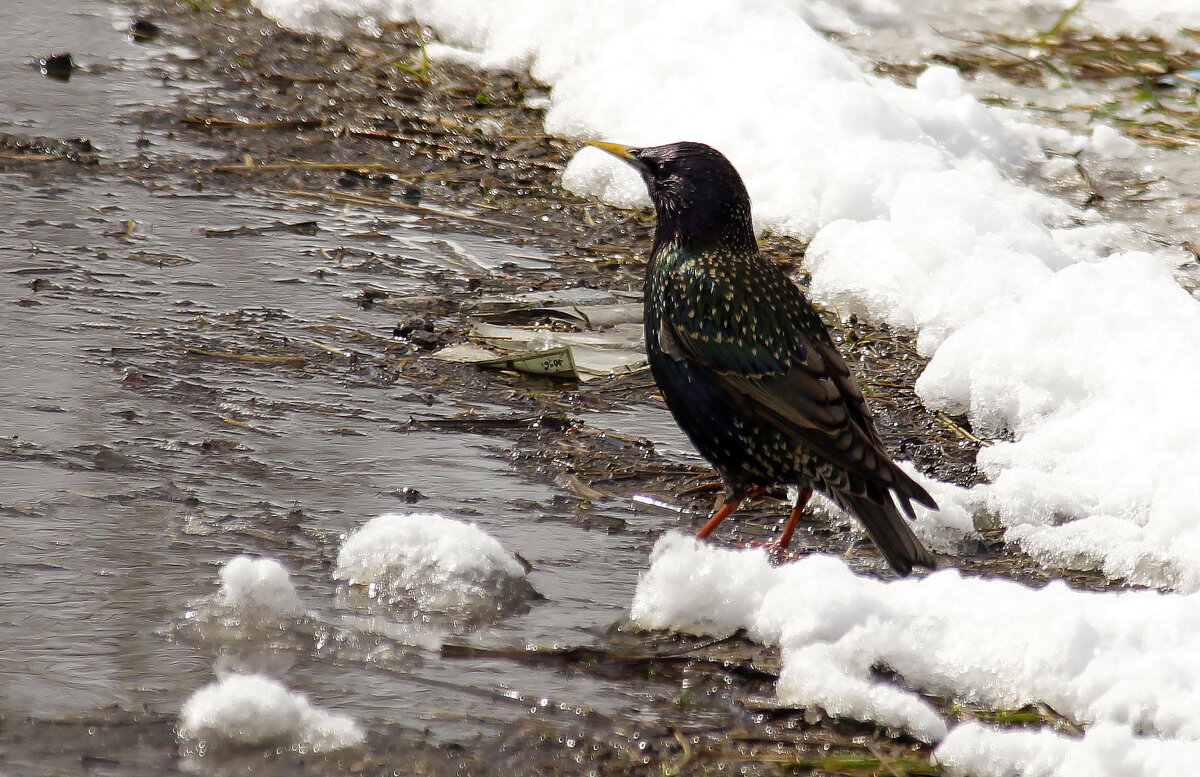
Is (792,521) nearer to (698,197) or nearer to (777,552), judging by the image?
(777,552)

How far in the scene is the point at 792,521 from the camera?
13.0 feet

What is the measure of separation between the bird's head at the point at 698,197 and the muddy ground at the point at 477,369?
641 millimetres

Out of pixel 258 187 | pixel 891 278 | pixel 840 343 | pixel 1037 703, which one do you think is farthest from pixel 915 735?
pixel 258 187

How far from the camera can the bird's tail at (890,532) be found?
3.62 meters

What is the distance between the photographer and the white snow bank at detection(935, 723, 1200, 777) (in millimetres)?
2693

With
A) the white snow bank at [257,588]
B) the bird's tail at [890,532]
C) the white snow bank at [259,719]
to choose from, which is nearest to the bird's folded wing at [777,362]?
the bird's tail at [890,532]

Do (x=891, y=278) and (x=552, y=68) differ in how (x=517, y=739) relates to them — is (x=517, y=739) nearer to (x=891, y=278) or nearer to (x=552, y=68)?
(x=891, y=278)

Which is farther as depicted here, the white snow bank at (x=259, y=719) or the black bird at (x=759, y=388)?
the black bird at (x=759, y=388)

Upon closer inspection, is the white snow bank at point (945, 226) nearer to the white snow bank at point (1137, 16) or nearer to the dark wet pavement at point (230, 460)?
the dark wet pavement at point (230, 460)

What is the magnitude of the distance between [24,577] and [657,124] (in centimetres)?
435

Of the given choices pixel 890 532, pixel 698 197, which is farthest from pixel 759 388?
pixel 698 197

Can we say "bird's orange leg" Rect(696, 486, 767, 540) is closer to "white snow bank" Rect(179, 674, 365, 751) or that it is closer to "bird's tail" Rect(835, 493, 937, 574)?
"bird's tail" Rect(835, 493, 937, 574)

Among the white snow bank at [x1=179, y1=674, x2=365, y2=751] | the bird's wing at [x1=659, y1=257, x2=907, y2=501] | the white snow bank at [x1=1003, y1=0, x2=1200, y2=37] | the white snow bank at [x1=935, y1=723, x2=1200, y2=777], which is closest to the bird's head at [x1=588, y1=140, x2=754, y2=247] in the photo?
the bird's wing at [x1=659, y1=257, x2=907, y2=501]

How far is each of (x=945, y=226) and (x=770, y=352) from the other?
1.98 meters
